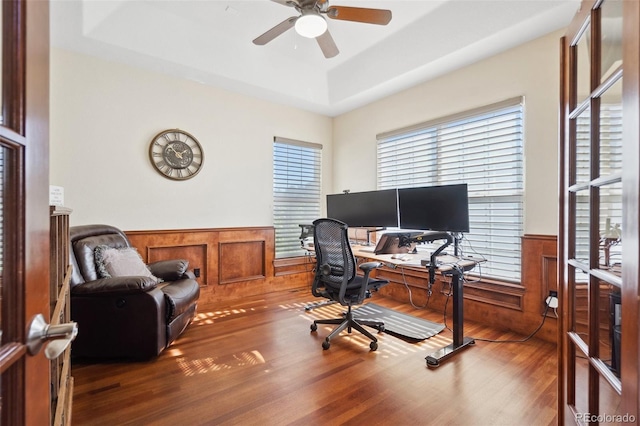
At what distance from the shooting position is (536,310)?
273cm

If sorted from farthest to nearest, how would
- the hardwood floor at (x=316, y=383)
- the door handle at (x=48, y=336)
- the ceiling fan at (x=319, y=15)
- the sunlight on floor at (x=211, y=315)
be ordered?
the sunlight on floor at (x=211, y=315)
the ceiling fan at (x=319, y=15)
the hardwood floor at (x=316, y=383)
the door handle at (x=48, y=336)

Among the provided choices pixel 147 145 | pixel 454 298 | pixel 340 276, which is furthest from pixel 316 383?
pixel 147 145

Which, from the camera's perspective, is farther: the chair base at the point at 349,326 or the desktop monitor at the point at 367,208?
the desktop monitor at the point at 367,208

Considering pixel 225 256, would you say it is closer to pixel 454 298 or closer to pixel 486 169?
pixel 454 298

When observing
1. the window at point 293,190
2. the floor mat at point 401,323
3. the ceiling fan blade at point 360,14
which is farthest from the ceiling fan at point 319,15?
the floor mat at point 401,323

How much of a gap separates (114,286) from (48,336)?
194 centimetres

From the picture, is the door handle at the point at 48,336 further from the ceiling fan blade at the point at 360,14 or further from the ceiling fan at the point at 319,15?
the ceiling fan blade at the point at 360,14

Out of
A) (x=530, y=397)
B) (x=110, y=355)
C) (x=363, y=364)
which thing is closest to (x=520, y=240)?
(x=530, y=397)

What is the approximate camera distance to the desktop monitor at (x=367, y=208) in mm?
3303

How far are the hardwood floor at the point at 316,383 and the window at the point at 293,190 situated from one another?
180cm

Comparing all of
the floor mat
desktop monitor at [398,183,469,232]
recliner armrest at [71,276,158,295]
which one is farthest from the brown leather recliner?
desktop monitor at [398,183,469,232]

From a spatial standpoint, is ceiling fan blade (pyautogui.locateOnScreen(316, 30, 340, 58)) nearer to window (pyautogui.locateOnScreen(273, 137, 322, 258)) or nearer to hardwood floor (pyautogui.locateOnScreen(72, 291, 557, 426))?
window (pyautogui.locateOnScreen(273, 137, 322, 258))

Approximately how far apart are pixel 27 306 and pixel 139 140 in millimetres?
3264

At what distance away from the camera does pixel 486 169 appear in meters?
3.12
